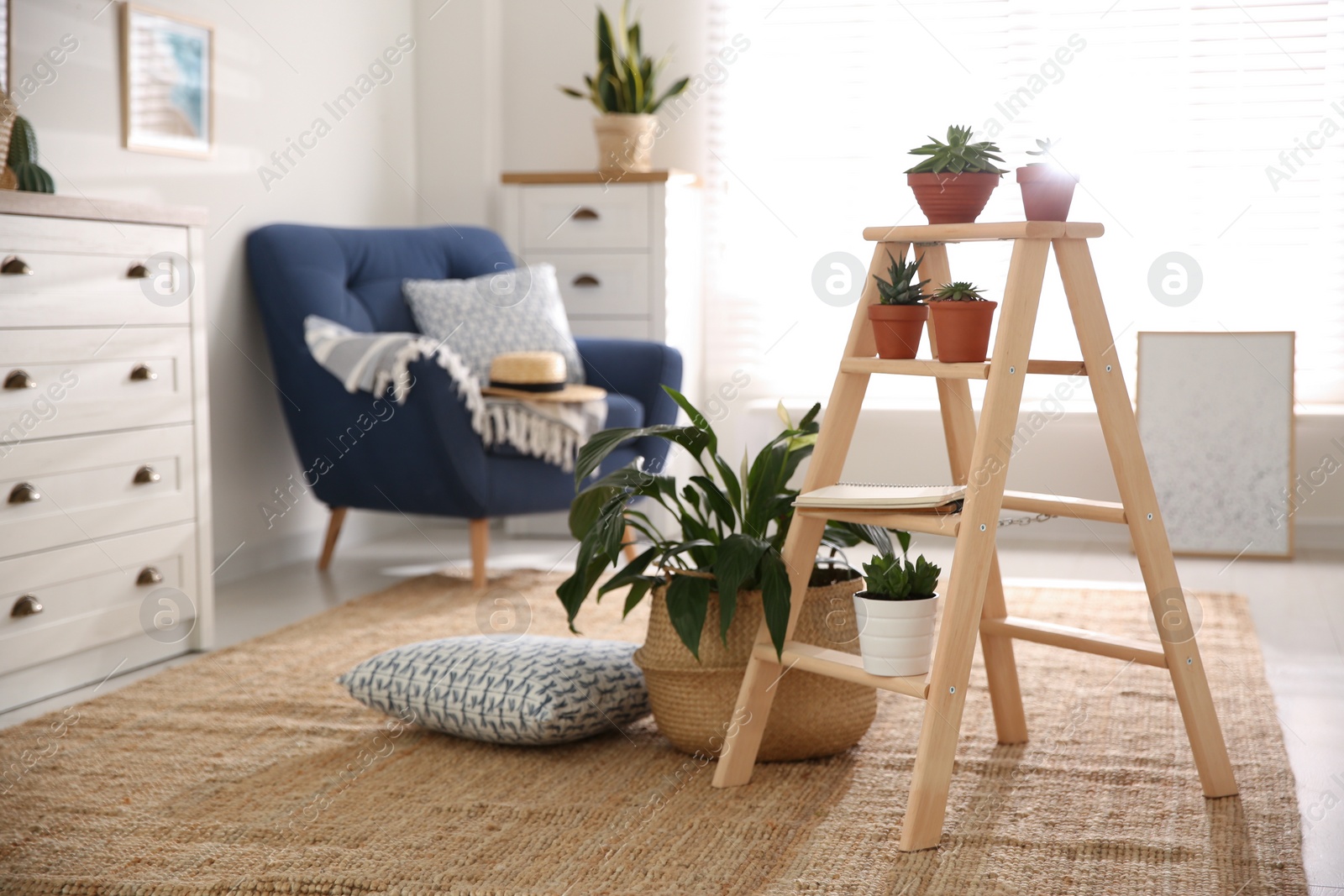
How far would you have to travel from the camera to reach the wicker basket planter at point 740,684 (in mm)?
1870

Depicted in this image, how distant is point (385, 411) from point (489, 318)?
57 centimetres

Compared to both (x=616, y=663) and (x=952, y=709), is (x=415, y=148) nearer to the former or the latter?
(x=616, y=663)

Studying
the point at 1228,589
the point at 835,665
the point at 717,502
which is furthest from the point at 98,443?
the point at 1228,589

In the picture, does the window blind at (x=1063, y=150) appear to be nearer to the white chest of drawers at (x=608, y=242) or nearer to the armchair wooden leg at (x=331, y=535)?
the white chest of drawers at (x=608, y=242)

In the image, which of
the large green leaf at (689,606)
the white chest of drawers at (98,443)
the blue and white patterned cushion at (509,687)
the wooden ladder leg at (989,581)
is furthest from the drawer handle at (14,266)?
the wooden ladder leg at (989,581)

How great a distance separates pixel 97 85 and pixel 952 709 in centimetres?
238

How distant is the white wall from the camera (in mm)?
2793

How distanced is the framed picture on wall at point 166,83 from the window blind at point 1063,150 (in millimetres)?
1828

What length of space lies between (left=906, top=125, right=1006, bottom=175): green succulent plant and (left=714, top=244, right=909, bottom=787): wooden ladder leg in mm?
124

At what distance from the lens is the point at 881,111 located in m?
4.29

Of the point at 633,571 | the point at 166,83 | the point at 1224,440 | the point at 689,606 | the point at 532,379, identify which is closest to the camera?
the point at 689,606

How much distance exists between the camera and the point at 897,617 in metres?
1.65

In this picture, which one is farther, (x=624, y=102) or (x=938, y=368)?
(x=624, y=102)

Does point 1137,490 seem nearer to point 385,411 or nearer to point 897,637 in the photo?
point 897,637
